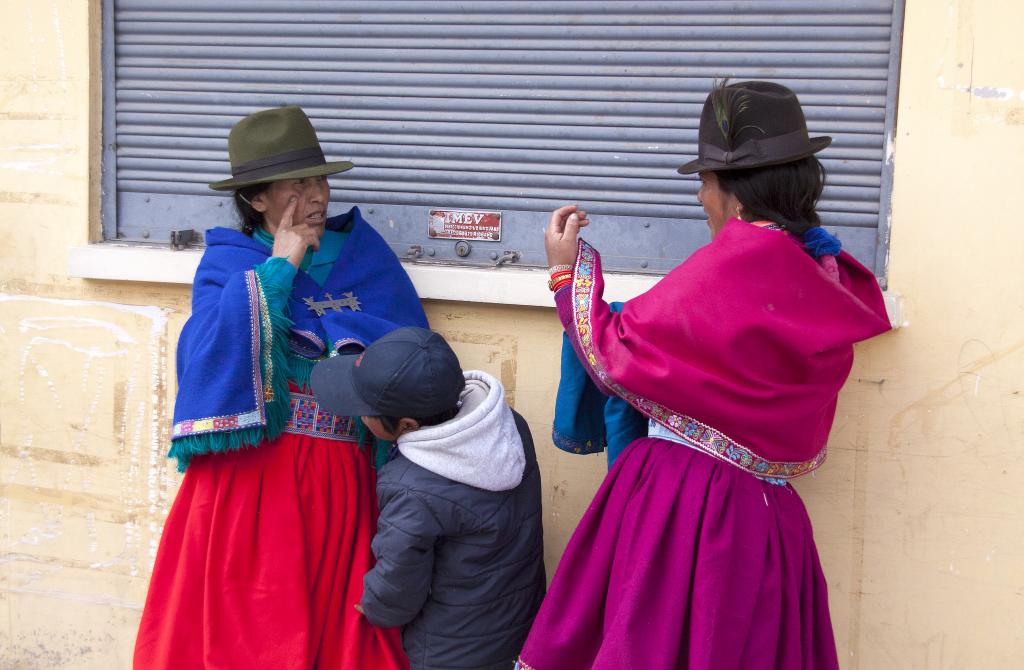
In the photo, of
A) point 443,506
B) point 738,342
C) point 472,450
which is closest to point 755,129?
point 738,342

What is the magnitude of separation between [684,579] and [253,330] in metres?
1.21

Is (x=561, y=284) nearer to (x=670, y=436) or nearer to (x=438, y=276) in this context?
(x=670, y=436)

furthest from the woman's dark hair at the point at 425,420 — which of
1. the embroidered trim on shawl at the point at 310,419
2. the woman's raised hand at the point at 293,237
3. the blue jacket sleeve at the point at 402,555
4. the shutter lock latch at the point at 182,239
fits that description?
the shutter lock latch at the point at 182,239

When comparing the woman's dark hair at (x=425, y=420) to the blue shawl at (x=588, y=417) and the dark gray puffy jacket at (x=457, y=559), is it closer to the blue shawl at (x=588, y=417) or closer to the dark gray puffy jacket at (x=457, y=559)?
the dark gray puffy jacket at (x=457, y=559)

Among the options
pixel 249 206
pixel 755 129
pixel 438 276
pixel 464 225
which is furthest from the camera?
pixel 464 225

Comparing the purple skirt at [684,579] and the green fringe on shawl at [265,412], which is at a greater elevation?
the green fringe on shawl at [265,412]

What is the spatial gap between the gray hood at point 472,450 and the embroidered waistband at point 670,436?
Result: 33 centimetres

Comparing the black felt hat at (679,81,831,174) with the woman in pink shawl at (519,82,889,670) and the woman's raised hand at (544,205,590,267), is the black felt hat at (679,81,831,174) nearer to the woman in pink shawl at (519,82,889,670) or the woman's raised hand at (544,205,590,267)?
the woman in pink shawl at (519,82,889,670)

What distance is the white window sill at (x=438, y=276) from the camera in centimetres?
293

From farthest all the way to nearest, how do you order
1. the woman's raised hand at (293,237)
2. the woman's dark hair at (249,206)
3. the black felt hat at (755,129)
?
the woman's dark hair at (249,206)
the woman's raised hand at (293,237)
the black felt hat at (755,129)

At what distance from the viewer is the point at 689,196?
300 cm

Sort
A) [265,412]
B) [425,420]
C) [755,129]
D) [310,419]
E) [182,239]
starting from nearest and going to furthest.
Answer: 1. [755,129]
2. [425,420]
3. [265,412]
4. [310,419]
5. [182,239]

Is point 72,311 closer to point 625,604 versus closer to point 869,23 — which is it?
point 625,604

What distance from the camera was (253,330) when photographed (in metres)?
2.51
